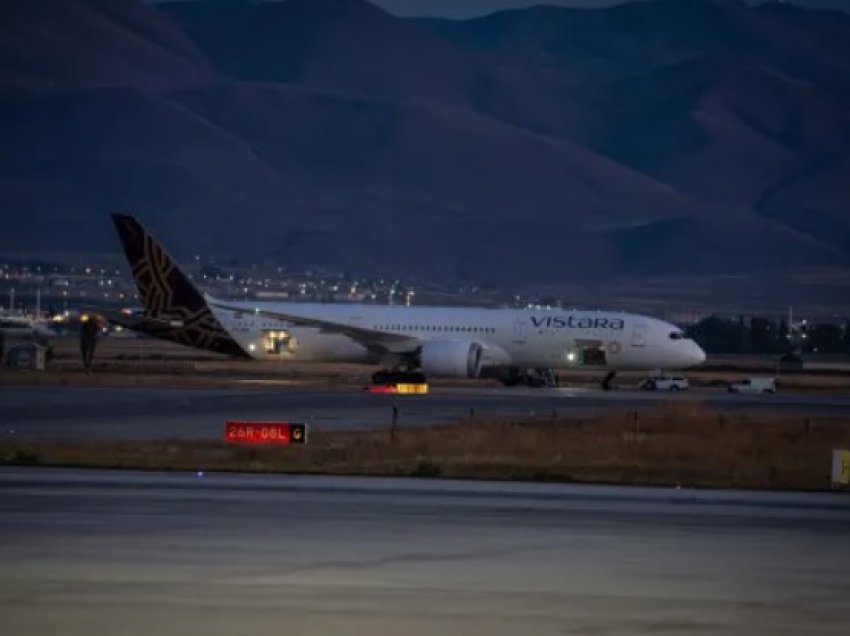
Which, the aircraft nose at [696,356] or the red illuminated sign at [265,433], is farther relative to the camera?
the aircraft nose at [696,356]

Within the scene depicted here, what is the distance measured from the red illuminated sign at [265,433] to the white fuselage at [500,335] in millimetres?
39307

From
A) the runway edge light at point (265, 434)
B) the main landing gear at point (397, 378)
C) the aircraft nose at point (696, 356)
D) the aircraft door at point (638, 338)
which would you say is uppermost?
the aircraft door at point (638, 338)

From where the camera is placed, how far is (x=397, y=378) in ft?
263

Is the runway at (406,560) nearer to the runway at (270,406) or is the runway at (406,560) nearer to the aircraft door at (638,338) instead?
the runway at (270,406)

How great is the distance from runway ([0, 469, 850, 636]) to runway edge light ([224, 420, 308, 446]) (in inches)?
366

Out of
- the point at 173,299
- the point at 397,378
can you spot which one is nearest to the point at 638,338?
the point at 397,378

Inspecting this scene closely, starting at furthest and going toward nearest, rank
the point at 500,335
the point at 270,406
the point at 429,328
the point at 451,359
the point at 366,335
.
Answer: the point at 429,328 < the point at 500,335 < the point at 366,335 < the point at 451,359 < the point at 270,406

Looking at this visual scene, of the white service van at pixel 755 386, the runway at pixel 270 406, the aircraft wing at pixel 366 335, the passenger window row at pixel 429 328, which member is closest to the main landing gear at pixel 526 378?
the passenger window row at pixel 429 328

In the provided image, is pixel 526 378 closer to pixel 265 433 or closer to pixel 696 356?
pixel 696 356

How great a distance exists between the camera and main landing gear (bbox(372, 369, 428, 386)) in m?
79.9

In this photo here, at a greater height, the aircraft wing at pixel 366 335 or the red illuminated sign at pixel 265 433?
the aircraft wing at pixel 366 335

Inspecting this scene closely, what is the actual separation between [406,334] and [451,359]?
5398mm

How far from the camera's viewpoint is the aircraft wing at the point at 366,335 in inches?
3255

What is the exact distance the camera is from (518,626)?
63.1ft
